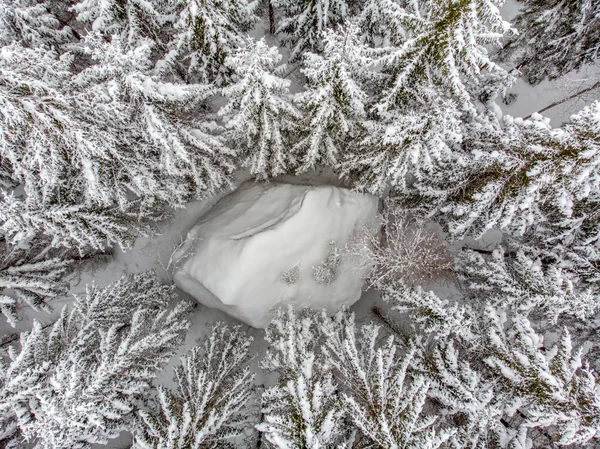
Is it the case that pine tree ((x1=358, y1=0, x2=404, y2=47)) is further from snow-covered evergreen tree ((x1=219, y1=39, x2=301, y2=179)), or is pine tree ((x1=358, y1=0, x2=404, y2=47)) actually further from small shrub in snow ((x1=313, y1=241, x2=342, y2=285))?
small shrub in snow ((x1=313, y1=241, x2=342, y2=285))

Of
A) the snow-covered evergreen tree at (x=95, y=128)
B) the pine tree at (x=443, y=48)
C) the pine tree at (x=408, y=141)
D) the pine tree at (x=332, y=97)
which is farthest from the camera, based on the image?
the pine tree at (x=408, y=141)

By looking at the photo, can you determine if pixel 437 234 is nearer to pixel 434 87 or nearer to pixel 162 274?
pixel 434 87

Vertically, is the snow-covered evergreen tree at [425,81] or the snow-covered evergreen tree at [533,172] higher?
the snow-covered evergreen tree at [425,81]

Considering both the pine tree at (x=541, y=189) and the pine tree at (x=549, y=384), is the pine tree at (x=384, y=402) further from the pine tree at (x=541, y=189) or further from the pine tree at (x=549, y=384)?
the pine tree at (x=541, y=189)

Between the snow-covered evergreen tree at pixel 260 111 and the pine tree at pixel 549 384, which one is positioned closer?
the pine tree at pixel 549 384

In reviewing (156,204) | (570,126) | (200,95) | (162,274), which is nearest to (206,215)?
(156,204)

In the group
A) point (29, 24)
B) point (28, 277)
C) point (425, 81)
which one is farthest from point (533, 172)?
point (29, 24)

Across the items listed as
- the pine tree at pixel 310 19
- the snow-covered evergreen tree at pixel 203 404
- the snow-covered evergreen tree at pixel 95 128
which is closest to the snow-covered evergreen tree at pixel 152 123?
the snow-covered evergreen tree at pixel 95 128

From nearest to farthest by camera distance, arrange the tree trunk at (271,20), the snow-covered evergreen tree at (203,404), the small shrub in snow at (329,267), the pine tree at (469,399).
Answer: the snow-covered evergreen tree at (203,404)
the pine tree at (469,399)
the small shrub in snow at (329,267)
the tree trunk at (271,20)
